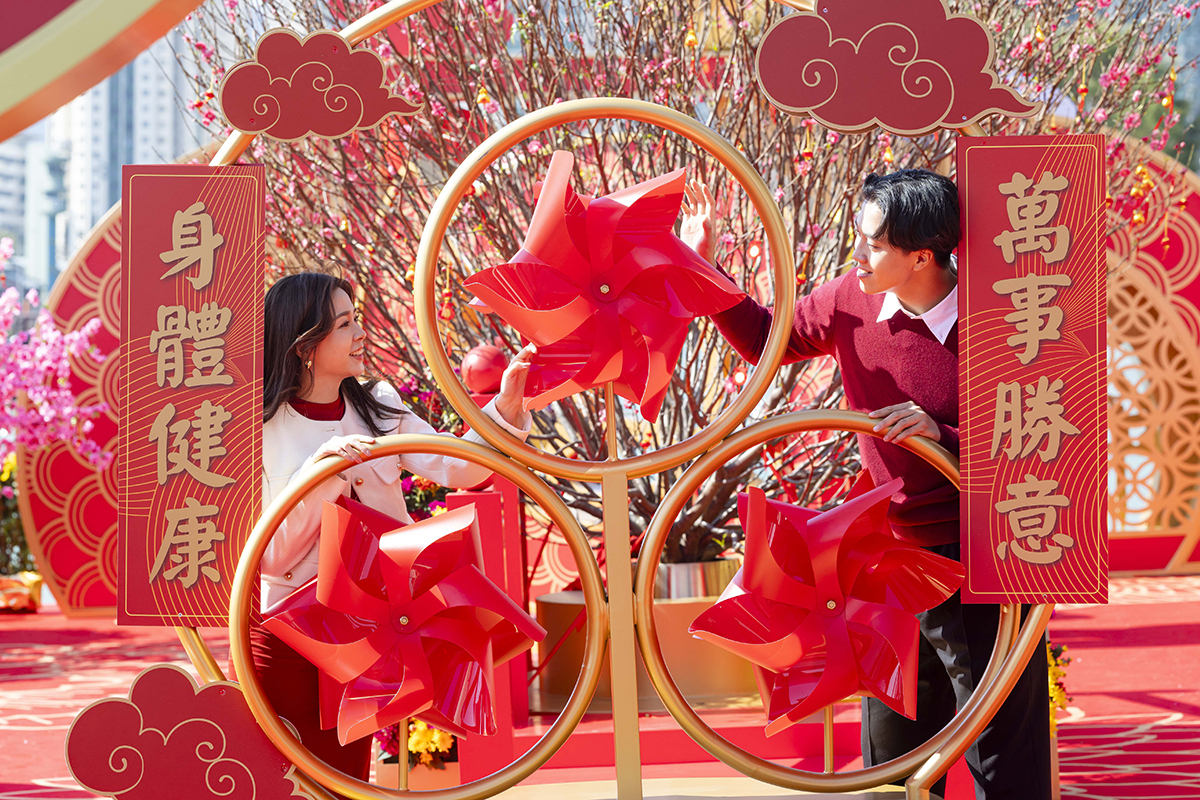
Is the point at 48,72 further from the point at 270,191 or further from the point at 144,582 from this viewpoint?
the point at 270,191

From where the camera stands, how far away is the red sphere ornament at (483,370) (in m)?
2.26

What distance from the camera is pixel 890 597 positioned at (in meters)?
1.32

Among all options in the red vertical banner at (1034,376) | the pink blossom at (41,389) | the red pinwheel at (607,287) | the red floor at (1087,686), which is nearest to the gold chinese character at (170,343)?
the red pinwheel at (607,287)

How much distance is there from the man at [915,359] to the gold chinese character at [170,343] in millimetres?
681

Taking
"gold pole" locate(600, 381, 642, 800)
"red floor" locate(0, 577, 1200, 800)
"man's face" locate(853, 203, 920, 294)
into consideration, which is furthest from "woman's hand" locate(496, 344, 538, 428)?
"red floor" locate(0, 577, 1200, 800)

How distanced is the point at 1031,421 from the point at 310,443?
995mm

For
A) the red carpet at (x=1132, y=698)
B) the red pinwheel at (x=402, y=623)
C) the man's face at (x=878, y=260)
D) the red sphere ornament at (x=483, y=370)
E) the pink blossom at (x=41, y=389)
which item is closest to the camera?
the red pinwheel at (x=402, y=623)

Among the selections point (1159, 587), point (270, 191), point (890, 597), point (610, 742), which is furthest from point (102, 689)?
point (1159, 587)

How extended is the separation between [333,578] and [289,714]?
343 mm

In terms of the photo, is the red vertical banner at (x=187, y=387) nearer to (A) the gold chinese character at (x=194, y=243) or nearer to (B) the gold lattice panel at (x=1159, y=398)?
(A) the gold chinese character at (x=194, y=243)

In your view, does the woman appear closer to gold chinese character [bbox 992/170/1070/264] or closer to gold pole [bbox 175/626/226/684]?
gold pole [bbox 175/626/226/684]

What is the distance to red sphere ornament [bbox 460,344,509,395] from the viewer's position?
226cm

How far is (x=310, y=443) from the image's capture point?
153 centimetres

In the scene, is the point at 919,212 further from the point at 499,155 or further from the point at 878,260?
the point at 499,155
